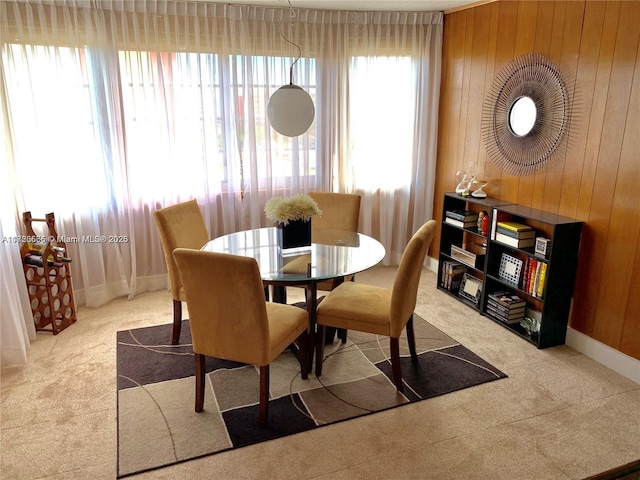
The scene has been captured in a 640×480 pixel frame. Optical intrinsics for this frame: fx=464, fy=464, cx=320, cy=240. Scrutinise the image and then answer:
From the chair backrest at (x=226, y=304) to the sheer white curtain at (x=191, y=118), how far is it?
1.80 m

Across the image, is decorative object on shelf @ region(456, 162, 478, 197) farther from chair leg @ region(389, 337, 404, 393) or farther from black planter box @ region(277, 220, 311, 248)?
chair leg @ region(389, 337, 404, 393)

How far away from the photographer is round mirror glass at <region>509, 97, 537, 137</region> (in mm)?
3373

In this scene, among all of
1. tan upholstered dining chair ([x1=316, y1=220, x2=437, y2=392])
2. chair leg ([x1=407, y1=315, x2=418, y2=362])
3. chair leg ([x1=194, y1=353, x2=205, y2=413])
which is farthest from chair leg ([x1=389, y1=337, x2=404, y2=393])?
chair leg ([x1=194, y1=353, x2=205, y2=413])

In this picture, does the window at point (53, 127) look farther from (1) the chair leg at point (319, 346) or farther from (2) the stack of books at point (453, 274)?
(2) the stack of books at point (453, 274)

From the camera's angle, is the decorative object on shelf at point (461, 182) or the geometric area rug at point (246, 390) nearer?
the geometric area rug at point (246, 390)

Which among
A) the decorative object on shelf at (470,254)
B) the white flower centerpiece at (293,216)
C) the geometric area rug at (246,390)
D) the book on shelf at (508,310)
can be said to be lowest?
the geometric area rug at (246,390)

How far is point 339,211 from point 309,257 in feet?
2.94

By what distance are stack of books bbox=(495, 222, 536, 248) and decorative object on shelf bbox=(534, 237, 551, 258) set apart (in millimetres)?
110

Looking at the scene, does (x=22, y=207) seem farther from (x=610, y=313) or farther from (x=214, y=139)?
(x=610, y=313)

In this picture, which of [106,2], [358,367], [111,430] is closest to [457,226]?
[358,367]

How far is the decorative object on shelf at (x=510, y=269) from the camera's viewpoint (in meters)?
3.37

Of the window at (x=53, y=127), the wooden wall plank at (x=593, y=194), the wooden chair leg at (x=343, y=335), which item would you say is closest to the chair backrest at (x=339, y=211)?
the wooden chair leg at (x=343, y=335)

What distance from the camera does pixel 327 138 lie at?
443 cm

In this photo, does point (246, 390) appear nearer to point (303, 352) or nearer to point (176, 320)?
point (303, 352)
